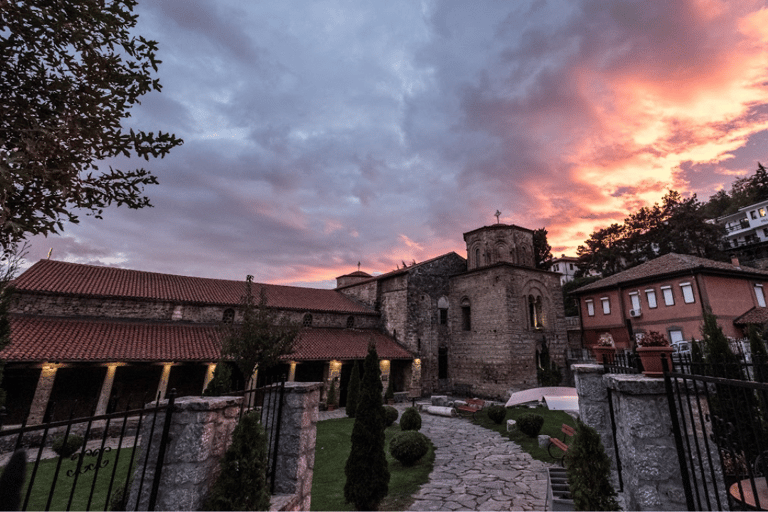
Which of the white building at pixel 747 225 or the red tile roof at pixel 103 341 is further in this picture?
the white building at pixel 747 225

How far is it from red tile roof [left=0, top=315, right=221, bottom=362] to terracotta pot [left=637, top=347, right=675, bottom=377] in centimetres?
1655

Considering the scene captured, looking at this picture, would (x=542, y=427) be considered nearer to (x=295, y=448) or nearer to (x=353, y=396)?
(x=353, y=396)

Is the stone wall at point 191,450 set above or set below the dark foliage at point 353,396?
above

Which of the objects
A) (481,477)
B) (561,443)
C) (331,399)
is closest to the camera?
(481,477)

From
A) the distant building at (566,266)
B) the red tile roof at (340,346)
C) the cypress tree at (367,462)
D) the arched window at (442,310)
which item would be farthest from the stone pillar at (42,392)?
the distant building at (566,266)

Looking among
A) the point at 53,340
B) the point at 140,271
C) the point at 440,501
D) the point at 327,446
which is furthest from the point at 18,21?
the point at 140,271

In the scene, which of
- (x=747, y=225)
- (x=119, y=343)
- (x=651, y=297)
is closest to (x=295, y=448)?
(x=119, y=343)

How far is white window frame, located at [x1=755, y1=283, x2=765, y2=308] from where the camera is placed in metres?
20.5

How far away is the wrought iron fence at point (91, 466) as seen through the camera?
2475 millimetres

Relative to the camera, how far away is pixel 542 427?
12.5m

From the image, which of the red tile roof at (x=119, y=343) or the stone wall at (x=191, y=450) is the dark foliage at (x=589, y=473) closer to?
the stone wall at (x=191, y=450)

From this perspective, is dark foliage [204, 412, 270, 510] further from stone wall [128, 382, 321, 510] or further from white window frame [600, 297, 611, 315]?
white window frame [600, 297, 611, 315]

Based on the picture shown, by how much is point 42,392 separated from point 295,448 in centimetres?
1403

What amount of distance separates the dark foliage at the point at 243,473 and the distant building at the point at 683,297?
19.4m
